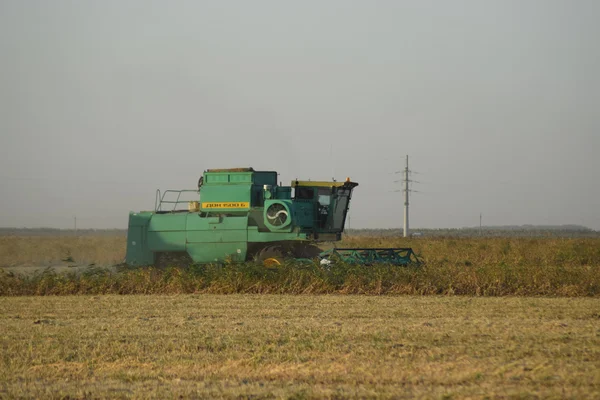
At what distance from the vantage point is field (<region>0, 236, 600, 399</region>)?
6.50 m

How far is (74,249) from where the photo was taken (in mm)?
24406

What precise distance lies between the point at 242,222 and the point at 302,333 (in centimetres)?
873

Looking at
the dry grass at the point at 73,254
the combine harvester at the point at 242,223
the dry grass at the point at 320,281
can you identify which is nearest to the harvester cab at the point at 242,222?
the combine harvester at the point at 242,223

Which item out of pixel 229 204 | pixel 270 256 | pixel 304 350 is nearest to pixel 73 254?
pixel 229 204

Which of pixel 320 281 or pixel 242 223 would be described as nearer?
pixel 320 281

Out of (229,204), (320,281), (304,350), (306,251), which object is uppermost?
(229,204)

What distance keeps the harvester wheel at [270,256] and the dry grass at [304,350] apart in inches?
188

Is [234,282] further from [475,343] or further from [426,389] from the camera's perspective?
[426,389]

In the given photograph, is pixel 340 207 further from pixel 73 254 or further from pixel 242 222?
pixel 73 254

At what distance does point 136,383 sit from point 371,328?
3825 mm

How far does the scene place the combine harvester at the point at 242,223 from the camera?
17.3 m

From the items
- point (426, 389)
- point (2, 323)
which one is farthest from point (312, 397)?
point (2, 323)

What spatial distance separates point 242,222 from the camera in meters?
17.6

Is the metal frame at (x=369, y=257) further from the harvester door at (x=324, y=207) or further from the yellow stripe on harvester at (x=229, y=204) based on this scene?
the yellow stripe on harvester at (x=229, y=204)
